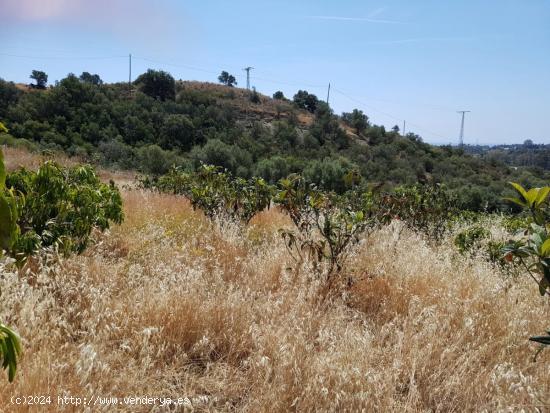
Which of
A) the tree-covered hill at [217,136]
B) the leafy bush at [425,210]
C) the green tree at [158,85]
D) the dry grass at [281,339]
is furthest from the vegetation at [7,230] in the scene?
the green tree at [158,85]

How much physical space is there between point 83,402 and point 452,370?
6.08 feet

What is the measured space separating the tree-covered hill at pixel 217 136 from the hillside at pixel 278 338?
13.5m

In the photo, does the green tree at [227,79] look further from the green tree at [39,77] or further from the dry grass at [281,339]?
the dry grass at [281,339]

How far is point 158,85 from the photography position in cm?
3888

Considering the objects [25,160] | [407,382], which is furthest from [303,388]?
[25,160]

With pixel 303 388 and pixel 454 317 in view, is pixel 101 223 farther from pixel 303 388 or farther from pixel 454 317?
pixel 454 317

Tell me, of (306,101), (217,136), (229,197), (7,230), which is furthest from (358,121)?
(7,230)

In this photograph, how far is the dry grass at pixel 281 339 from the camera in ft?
6.02

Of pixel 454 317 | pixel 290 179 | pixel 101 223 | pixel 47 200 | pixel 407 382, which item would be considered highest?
pixel 290 179

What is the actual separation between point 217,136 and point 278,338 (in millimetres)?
29320

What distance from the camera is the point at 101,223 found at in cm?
318

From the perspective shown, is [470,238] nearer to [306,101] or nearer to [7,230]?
[7,230]

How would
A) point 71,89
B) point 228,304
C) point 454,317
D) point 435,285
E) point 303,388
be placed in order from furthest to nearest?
1. point 71,89
2. point 435,285
3. point 454,317
4. point 228,304
5. point 303,388

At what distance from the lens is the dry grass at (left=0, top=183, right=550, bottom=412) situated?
183 centimetres
